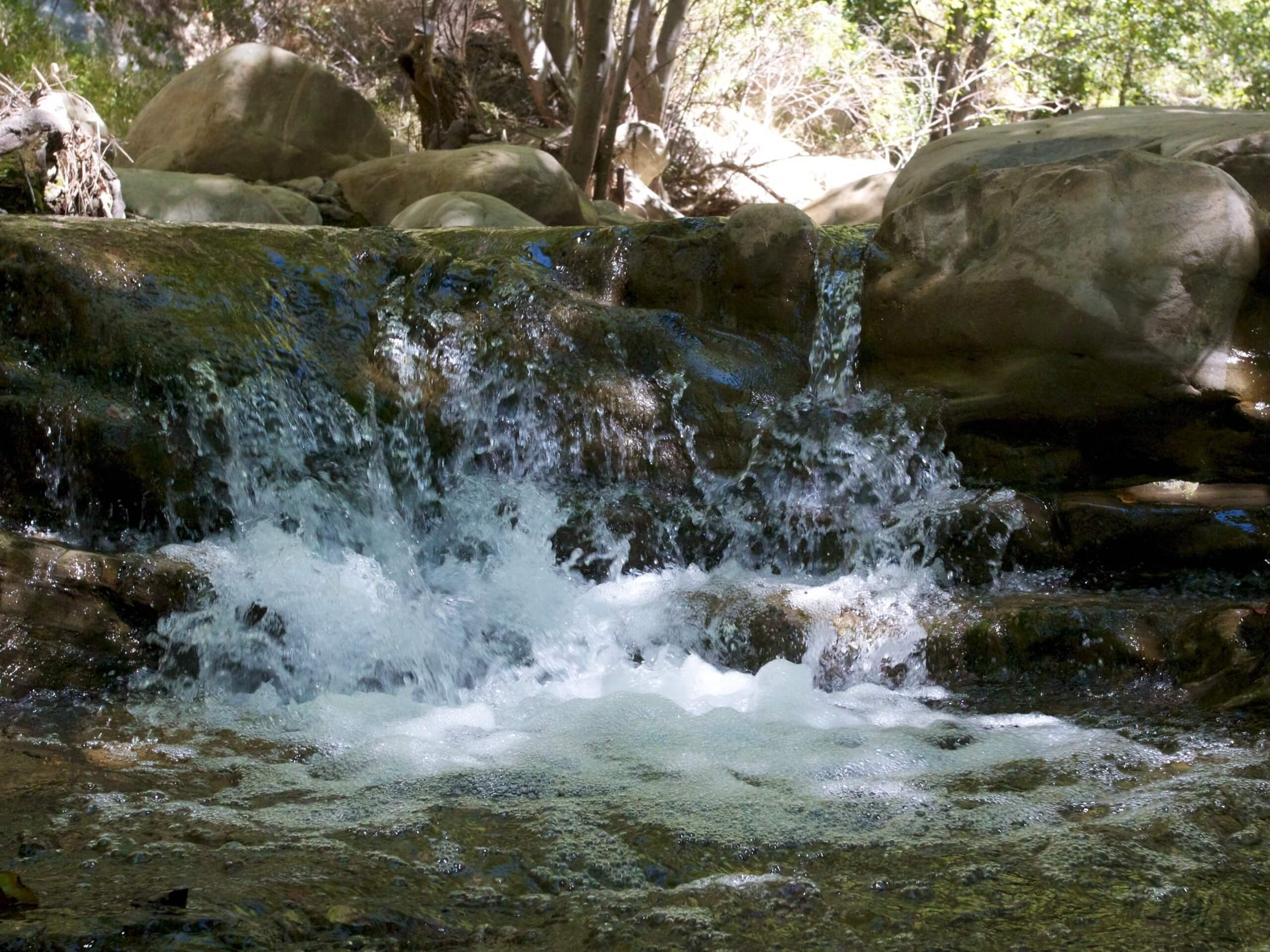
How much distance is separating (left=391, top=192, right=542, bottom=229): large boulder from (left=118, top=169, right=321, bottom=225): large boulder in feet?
3.08

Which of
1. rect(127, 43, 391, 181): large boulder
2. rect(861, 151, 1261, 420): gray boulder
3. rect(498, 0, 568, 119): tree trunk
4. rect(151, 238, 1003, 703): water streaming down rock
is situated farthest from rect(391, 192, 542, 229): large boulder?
rect(498, 0, 568, 119): tree trunk

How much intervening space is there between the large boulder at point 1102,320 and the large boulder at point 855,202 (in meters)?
4.91

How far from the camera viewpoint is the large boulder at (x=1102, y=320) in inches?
203

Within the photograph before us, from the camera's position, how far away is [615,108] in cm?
1075

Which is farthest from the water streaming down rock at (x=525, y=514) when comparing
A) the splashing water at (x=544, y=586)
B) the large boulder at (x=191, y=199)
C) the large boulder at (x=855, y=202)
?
the large boulder at (x=855, y=202)

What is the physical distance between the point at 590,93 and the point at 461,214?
110 inches

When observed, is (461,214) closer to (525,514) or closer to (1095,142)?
(525,514)

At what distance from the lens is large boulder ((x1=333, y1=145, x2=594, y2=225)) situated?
8.98 metres

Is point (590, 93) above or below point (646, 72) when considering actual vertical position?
below

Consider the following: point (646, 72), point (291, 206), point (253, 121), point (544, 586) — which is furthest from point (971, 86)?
point (544, 586)

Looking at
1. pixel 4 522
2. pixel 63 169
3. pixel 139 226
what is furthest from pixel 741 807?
pixel 63 169

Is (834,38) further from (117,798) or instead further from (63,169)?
(117,798)

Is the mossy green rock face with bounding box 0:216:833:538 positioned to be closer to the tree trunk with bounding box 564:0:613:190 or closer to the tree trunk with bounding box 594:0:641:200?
the tree trunk with bounding box 564:0:613:190

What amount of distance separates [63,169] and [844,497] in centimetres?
477
